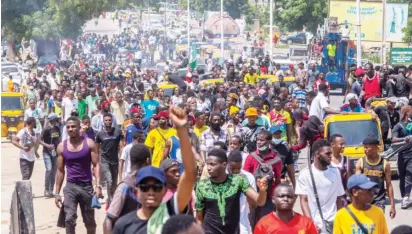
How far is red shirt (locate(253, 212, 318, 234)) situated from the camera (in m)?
7.63

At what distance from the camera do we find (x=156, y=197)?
6.01 meters

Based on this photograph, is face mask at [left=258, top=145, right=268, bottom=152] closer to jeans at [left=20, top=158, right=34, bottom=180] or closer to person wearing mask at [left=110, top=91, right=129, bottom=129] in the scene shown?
jeans at [left=20, top=158, right=34, bottom=180]

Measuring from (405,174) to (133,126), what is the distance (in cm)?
406

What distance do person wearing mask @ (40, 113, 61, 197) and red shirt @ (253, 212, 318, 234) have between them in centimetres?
944

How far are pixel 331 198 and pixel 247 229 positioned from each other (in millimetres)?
891

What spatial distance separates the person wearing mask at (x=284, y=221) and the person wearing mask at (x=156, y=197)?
5.30 feet

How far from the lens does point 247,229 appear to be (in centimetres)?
917

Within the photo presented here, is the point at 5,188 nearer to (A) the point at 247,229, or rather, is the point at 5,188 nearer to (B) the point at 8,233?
(B) the point at 8,233

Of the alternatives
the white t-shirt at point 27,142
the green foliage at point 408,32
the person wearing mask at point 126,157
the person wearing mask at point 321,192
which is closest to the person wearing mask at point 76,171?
the person wearing mask at point 126,157

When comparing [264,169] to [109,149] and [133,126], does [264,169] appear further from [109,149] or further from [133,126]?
[133,126]

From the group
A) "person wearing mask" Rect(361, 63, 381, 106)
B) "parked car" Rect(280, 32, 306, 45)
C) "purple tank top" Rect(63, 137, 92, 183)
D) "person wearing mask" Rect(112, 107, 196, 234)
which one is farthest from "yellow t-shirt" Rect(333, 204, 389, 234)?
"parked car" Rect(280, 32, 306, 45)

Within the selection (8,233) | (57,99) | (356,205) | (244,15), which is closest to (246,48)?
(244,15)

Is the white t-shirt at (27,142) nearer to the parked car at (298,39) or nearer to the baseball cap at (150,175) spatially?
the baseball cap at (150,175)

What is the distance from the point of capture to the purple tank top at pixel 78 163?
433 inches
